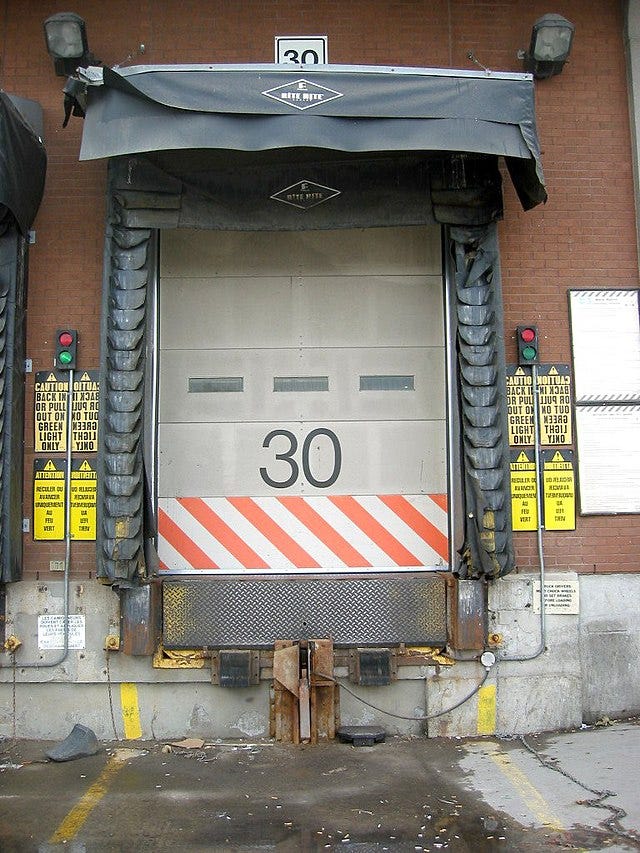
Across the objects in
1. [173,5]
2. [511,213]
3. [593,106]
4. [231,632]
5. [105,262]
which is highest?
[173,5]

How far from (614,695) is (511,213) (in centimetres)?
389

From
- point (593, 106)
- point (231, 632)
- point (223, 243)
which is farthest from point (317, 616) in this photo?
point (593, 106)

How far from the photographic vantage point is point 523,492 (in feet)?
22.7

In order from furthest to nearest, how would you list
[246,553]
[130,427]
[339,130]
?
[246,553], [130,427], [339,130]

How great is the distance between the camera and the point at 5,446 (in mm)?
6629

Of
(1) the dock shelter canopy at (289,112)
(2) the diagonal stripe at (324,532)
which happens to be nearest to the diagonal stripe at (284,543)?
(2) the diagonal stripe at (324,532)

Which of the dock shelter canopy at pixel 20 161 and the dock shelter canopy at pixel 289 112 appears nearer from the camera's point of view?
the dock shelter canopy at pixel 289 112

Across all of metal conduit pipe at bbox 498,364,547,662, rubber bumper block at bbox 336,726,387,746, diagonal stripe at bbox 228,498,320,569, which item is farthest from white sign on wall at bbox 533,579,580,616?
diagonal stripe at bbox 228,498,320,569

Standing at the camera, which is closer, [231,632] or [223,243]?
[231,632]

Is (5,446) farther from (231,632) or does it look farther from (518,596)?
(518,596)

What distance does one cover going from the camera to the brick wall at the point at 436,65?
275 inches

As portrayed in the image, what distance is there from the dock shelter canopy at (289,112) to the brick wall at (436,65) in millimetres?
1153

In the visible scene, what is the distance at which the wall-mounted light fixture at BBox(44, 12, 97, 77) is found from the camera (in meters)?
6.80

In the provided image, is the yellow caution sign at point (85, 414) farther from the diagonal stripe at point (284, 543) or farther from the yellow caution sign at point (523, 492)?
the yellow caution sign at point (523, 492)
